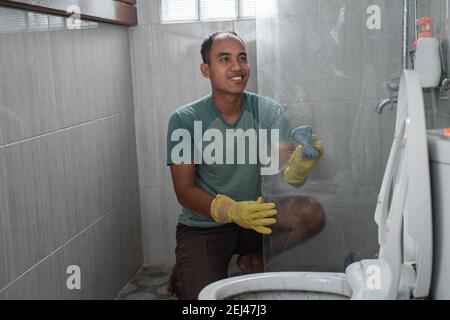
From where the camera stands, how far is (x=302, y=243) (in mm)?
1958

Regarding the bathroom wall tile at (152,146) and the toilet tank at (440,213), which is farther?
the bathroom wall tile at (152,146)

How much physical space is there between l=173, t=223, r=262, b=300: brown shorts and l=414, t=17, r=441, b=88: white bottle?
2.82 ft

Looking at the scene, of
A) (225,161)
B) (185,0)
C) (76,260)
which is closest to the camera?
(76,260)

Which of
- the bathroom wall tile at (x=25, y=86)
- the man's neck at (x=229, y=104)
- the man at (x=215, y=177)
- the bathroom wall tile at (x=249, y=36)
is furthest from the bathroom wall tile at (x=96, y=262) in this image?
the bathroom wall tile at (x=249, y=36)

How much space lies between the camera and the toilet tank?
45.6 inches

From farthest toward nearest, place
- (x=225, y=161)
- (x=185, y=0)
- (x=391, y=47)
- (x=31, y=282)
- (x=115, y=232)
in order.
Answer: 1. (x=185, y=0)
2. (x=115, y=232)
3. (x=225, y=161)
4. (x=391, y=47)
5. (x=31, y=282)

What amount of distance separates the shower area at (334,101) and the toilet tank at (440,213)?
2.21 ft

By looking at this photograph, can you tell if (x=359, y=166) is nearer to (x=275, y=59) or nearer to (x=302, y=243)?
(x=302, y=243)

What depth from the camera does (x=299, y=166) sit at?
1.91m

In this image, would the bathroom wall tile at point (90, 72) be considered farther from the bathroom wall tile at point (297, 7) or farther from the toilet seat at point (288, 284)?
the toilet seat at point (288, 284)

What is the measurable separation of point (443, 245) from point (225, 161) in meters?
1.18

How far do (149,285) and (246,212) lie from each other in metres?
0.88

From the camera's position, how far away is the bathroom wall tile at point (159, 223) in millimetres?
2814

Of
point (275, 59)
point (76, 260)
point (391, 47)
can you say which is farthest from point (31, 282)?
point (391, 47)
